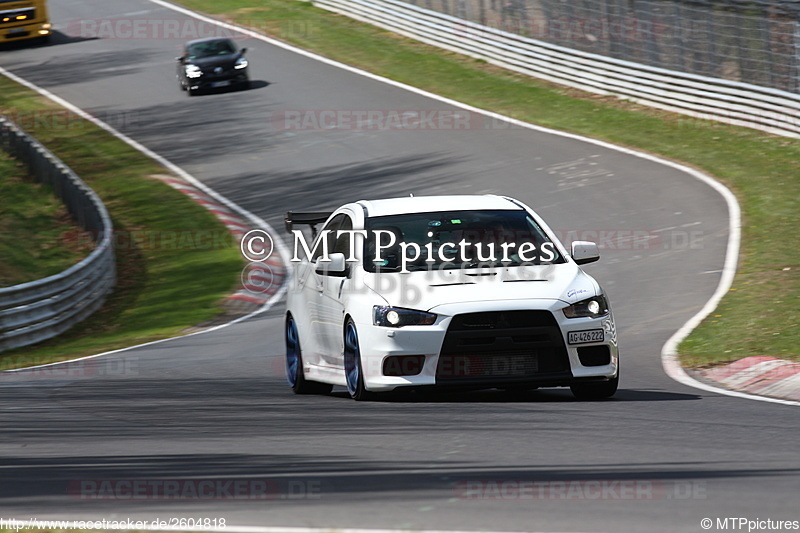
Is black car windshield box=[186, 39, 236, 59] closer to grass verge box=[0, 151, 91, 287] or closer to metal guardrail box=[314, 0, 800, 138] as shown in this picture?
metal guardrail box=[314, 0, 800, 138]

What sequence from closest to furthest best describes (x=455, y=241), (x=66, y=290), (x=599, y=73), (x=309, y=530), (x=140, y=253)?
(x=309, y=530)
(x=455, y=241)
(x=66, y=290)
(x=140, y=253)
(x=599, y=73)

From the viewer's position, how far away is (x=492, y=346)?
9.74m

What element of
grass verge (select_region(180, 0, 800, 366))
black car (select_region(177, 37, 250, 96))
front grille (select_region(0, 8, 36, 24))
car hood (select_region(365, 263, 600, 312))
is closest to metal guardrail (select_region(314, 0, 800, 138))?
grass verge (select_region(180, 0, 800, 366))

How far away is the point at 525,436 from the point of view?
27.3ft

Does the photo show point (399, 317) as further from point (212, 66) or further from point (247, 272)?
point (212, 66)

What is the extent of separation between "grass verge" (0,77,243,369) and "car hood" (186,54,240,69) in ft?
11.5

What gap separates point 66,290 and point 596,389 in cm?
1179

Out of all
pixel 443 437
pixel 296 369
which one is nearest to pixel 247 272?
pixel 296 369

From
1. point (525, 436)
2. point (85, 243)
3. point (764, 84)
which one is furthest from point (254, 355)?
point (764, 84)

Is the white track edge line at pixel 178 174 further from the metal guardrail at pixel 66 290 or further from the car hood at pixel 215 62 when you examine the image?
the car hood at pixel 215 62

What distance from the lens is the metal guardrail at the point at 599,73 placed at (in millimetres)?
28500

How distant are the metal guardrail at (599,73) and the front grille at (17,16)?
34.6 feet

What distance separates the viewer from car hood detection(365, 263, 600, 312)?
985cm

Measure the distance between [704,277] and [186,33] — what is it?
31781 millimetres
